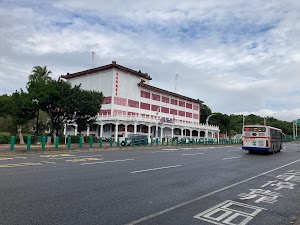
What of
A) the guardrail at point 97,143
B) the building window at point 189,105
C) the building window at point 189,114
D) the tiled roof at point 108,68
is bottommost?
the guardrail at point 97,143

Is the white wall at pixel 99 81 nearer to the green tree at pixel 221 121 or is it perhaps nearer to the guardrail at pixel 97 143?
the guardrail at pixel 97 143

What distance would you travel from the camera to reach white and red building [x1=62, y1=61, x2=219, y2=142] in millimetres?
52131

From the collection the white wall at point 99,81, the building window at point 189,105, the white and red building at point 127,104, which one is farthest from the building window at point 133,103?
the building window at point 189,105

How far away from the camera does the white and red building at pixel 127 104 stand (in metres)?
52.1

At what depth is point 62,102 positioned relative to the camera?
34.2 metres

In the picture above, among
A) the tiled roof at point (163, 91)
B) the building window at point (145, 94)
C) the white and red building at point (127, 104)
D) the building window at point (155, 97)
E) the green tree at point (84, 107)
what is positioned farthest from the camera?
the building window at point (155, 97)

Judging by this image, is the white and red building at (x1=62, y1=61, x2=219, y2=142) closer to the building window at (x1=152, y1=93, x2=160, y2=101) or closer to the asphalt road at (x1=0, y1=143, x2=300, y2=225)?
the building window at (x1=152, y1=93, x2=160, y2=101)

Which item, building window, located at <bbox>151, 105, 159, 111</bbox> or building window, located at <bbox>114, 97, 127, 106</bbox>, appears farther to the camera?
building window, located at <bbox>151, 105, 159, 111</bbox>

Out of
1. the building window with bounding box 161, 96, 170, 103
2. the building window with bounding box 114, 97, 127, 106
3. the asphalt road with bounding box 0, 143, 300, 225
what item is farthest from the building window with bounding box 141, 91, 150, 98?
the asphalt road with bounding box 0, 143, 300, 225

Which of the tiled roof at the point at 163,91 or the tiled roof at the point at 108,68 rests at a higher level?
the tiled roof at the point at 108,68

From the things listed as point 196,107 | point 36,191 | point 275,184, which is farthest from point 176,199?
point 196,107

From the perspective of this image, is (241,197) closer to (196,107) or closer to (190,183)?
(190,183)

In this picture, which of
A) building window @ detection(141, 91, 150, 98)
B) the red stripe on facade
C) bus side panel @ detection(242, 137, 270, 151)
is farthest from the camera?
building window @ detection(141, 91, 150, 98)

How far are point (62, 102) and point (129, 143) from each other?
9.49 m
